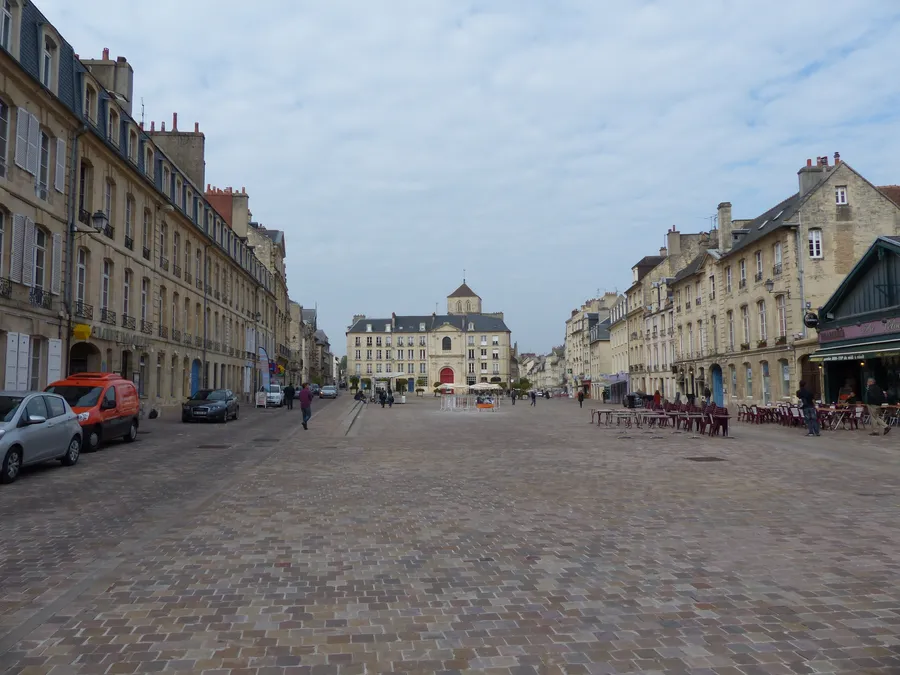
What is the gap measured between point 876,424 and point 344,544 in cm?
1855

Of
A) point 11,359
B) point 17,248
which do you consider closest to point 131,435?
point 11,359

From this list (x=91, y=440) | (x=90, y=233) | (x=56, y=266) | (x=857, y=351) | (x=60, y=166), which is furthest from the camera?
(x=857, y=351)

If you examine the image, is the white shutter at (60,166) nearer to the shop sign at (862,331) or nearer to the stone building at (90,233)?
the stone building at (90,233)

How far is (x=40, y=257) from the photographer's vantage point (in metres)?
18.7

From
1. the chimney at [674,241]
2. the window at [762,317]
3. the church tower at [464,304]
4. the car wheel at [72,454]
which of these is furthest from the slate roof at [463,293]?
the car wheel at [72,454]

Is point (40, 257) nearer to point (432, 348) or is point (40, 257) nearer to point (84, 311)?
point (84, 311)

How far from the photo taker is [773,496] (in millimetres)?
8773

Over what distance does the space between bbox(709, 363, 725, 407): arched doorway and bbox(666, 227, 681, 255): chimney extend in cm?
1466

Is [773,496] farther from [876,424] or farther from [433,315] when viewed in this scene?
[433,315]

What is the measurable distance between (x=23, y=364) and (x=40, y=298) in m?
2.03

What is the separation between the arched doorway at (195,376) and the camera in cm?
3446

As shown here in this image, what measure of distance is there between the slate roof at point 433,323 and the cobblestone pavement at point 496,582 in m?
105

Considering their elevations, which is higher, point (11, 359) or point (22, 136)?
point (22, 136)

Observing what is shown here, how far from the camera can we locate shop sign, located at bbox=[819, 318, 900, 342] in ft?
68.7
